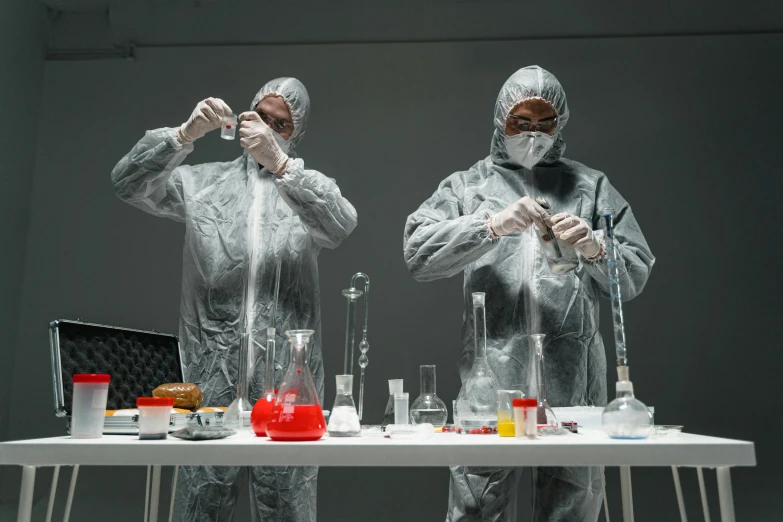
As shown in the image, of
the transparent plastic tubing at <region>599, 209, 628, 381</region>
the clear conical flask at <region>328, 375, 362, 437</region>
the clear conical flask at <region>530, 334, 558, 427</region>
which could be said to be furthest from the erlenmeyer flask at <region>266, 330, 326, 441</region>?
the transparent plastic tubing at <region>599, 209, 628, 381</region>

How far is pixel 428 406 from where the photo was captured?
1.50 meters

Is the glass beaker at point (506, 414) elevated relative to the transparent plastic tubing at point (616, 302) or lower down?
lower down

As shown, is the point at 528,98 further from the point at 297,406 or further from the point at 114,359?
the point at 114,359

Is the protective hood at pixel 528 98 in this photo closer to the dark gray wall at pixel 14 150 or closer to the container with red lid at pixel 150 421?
the container with red lid at pixel 150 421

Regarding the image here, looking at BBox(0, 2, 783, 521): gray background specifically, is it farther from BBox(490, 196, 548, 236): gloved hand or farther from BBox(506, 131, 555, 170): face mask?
BBox(490, 196, 548, 236): gloved hand

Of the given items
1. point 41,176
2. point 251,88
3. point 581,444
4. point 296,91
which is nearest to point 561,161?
point 296,91

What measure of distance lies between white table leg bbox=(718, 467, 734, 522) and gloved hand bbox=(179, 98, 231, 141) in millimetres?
1577

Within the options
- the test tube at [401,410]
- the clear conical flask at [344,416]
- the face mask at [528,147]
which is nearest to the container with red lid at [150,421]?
the clear conical flask at [344,416]

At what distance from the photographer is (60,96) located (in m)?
3.83

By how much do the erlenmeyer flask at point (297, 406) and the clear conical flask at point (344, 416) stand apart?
0.20ft

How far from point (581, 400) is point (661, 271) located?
188 centimetres

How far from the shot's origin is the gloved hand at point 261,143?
1.95m

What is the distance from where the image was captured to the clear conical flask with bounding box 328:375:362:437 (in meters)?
1.33

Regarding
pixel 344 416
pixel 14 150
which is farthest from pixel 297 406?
pixel 14 150
